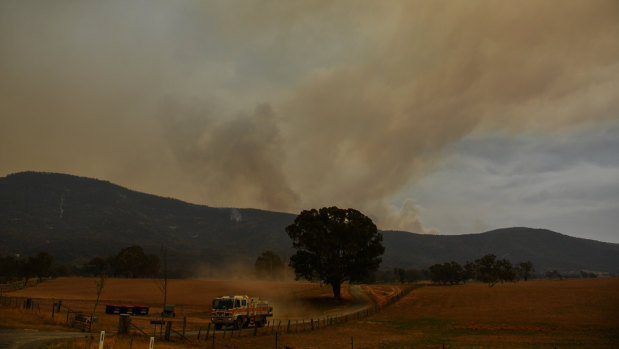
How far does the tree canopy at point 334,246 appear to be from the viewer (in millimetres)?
82000

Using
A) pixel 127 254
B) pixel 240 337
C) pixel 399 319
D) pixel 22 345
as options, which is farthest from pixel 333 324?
pixel 127 254

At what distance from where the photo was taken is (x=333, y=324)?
52531 millimetres

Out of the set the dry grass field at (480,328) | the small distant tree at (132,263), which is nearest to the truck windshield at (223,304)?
the dry grass field at (480,328)

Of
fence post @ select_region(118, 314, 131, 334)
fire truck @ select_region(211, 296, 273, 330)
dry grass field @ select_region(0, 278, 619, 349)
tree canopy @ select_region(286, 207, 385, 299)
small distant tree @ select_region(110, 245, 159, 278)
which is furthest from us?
small distant tree @ select_region(110, 245, 159, 278)

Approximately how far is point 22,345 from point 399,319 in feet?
166

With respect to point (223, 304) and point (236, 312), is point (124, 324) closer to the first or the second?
point (223, 304)

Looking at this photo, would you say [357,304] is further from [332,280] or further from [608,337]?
[608,337]

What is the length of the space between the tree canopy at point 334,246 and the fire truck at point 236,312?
3662 centimetres

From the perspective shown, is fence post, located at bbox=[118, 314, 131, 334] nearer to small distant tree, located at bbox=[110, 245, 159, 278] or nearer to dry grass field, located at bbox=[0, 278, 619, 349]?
dry grass field, located at bbox=[0, 278, 619, 349]

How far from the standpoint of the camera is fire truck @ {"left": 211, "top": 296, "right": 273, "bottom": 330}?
138 ft

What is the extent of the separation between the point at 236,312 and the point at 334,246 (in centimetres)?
4278

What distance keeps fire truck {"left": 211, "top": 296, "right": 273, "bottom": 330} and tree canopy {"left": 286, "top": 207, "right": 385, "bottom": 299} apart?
1442 inches

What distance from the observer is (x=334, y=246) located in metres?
83.4

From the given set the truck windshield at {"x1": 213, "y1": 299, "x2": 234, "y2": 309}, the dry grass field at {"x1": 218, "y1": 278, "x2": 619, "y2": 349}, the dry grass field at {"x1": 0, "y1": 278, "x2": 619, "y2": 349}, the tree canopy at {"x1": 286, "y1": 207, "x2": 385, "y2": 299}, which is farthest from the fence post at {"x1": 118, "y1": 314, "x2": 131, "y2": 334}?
the tree canopy at {"x1": 286, "y1": 207, "x2": 385, "y2": 299}
